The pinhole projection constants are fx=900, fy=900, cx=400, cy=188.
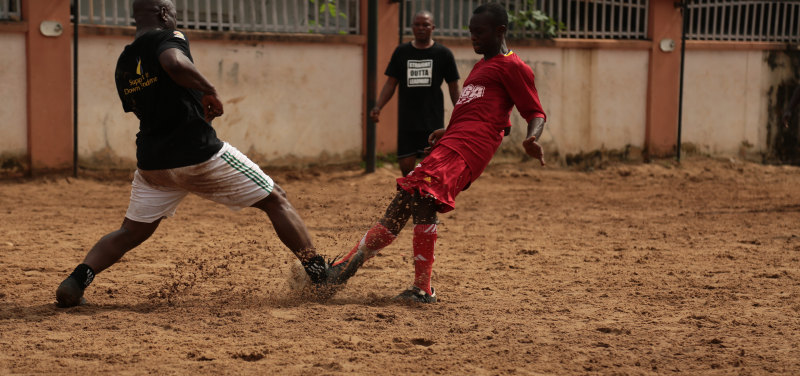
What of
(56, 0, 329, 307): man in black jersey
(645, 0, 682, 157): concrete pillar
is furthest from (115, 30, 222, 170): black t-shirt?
(645, 0, 682, 157): concrete pillar

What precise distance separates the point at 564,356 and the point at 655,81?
355 inches

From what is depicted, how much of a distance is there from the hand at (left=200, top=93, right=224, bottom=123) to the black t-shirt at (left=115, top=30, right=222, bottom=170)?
0.13 m

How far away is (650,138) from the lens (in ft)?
40.1

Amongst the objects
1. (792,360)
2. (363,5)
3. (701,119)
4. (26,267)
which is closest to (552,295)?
(792,360)

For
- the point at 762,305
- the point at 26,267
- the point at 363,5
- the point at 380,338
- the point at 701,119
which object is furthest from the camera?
the point at 701,119

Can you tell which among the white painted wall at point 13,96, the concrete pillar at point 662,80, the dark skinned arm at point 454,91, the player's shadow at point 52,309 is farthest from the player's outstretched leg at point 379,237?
the concrete pillar at point 662,80

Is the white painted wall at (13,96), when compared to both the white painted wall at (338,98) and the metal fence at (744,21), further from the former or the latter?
the metal fence at (744,21)

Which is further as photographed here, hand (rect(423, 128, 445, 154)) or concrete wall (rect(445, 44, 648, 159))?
concrete wall (rect(445, 44, 648, 159))

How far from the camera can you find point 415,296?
470 cm

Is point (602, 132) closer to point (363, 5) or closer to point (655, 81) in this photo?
point (655, 81)

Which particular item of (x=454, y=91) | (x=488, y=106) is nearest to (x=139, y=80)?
(x=488, y=106)

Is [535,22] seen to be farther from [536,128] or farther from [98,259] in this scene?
[98,259]

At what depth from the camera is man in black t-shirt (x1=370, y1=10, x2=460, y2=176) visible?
25.3 feet

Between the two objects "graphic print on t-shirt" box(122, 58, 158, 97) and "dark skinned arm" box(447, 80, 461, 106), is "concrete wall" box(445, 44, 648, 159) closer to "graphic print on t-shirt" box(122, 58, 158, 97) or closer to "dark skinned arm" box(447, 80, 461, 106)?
"dark skinned arm" box(447, 80, 461, 106)
